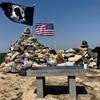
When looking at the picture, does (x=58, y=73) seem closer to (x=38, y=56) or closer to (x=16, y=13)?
(x=16, y=13)

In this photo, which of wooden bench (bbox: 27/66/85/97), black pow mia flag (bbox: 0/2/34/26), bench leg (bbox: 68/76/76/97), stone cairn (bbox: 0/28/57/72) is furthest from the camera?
stone cairn (bbox: 0/28/57/72)

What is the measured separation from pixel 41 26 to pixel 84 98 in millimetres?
12050

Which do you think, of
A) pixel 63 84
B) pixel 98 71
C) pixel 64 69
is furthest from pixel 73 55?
pixel 64 69

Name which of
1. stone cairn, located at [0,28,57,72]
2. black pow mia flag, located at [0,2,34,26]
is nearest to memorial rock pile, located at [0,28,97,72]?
stone cairn, located at [0,28,57,72]

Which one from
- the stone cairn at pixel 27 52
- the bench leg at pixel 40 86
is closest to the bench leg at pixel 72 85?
the bench leg at pixel 40 86

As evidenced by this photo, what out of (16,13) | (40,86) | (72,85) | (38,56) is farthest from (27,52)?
(72,85)

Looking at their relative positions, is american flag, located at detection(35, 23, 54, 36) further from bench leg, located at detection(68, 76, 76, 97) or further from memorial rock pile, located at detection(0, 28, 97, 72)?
bench leg, located at detection(68, 76, 76, 97)

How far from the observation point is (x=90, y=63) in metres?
23.8

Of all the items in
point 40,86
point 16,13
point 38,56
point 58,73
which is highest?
point 16,13

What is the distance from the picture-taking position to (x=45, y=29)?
24469mm

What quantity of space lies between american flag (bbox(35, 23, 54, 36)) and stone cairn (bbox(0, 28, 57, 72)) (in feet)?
7.22

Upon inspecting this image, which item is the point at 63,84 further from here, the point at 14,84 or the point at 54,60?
the point at 54,60

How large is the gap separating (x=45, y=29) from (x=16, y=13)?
3.54 m

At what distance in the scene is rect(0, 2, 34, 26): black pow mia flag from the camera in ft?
69.9
